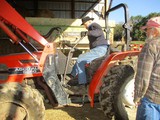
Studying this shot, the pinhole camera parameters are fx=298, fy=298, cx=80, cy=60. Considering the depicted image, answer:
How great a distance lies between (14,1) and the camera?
599 inches

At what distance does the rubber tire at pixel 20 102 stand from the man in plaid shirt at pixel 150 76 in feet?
4.61

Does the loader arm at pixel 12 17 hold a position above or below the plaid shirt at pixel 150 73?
above

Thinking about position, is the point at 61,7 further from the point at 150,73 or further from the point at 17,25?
the point at 150,73

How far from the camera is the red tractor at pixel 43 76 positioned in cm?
394

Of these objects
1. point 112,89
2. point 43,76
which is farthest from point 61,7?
point 43,76

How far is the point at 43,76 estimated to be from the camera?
4.36 meters

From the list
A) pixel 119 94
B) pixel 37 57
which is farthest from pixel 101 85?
pixel 37 57

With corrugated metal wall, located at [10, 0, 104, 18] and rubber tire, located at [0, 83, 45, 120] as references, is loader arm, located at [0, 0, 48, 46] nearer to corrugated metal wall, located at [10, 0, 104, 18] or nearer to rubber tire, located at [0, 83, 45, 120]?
rubber tire, located at [0, 83, 45, 120]

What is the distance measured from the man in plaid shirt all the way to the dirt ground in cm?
193

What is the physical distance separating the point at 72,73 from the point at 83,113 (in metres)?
0.96

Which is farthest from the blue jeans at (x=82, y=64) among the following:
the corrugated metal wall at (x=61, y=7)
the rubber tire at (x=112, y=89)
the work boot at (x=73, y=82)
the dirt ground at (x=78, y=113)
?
the corrugated metal wall at (x=61, y=7)

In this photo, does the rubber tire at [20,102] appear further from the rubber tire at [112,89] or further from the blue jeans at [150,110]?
the blue jeans at [150,110]

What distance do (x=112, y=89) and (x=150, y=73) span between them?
1546mm

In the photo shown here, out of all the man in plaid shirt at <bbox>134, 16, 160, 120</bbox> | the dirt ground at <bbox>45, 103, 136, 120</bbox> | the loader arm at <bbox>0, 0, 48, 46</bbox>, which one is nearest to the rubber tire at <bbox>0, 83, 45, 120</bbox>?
the loader arm at <bbox>0, 0, 48, 46</bbox>
